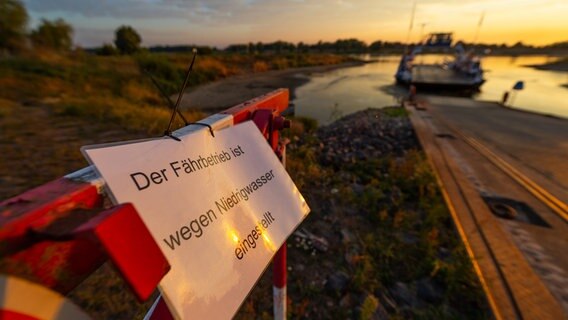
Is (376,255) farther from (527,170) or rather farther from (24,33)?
(24,33)

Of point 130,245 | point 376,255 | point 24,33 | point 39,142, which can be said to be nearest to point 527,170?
point 376,255

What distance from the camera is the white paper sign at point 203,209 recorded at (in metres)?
0.74

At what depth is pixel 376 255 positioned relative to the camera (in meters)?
3.17

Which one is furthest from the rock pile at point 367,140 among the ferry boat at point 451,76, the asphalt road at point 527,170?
the ferry boat at point 451,76

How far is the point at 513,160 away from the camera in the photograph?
6.25m

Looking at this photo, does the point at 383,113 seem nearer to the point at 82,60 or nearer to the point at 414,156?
the point at 414,156

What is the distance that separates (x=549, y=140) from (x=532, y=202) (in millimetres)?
5551

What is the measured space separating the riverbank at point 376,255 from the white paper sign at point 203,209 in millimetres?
1735

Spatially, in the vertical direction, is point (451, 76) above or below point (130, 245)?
below

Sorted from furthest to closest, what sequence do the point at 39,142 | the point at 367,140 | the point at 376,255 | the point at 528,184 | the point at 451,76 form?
the point at 451,76 → the point at 367,140 → the point at 39,142 → the point at 528,184 → the point at 376,255

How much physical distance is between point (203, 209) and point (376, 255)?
2.84 metres

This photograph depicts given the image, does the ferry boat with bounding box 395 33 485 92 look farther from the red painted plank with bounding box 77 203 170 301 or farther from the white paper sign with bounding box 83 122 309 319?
the red painted plank with bounding box 77 203 170 301

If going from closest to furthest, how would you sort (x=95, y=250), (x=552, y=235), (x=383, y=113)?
(x=95, y=250)
(x=552, y=235)
(x=383, y=113)

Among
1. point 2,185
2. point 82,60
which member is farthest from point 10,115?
point 82,60
